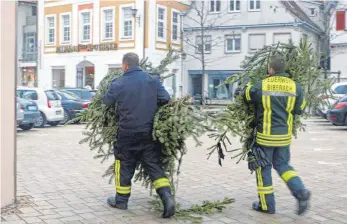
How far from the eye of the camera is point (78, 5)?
3953cm

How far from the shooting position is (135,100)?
5555 millimetres

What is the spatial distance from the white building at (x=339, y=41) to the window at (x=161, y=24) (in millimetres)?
12606

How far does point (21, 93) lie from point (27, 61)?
2831 centimetres

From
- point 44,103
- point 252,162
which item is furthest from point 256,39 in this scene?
point 252,162

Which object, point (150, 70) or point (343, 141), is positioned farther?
point (343, 141)

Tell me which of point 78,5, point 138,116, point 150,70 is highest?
point 78,5

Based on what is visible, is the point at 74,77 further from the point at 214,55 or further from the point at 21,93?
the point at 21,93

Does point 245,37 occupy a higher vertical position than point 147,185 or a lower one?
higher

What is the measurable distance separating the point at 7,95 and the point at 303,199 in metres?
3.48

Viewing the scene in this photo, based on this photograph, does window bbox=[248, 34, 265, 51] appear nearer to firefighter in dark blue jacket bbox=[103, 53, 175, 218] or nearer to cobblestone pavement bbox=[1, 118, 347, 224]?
cobblestone pavement bbox=[1, 118, 347, 224]

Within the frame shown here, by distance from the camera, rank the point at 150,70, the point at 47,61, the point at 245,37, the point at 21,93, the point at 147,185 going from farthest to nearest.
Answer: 1. the point at 47,61
2. the point at 245,37
3. the point at 21,93
4. the point at 150,70
5. the point at 147,185

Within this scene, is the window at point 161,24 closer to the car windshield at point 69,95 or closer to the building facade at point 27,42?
the building facade at point 27,42

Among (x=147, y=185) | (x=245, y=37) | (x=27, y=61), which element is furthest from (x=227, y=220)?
(x=27, y=61)

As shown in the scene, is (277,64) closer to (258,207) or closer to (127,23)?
(258,207)
